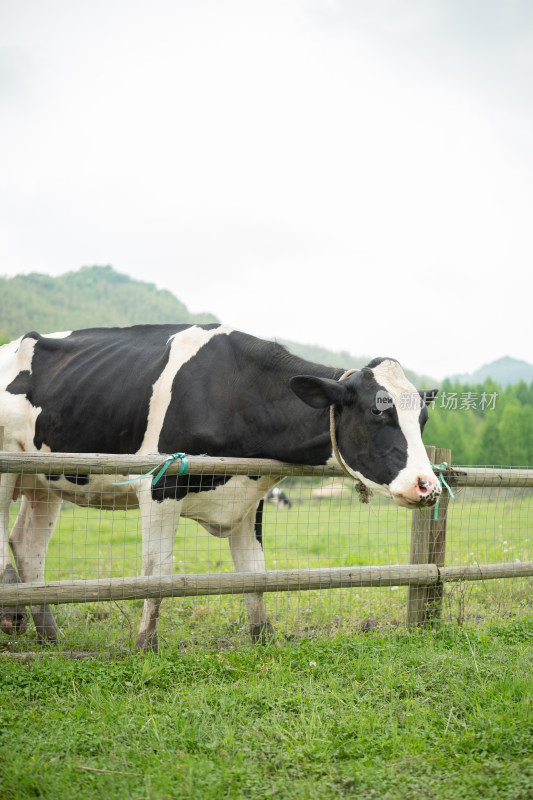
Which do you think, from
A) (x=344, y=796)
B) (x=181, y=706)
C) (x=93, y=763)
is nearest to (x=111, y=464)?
(x=181, y=706)

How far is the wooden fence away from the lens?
15.7 ft

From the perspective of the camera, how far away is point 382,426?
5113 mm

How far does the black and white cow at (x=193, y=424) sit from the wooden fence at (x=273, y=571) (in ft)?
0.99

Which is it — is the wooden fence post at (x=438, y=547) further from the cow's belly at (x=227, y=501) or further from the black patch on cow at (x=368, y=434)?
the cow's belly at (x=227, y=501)

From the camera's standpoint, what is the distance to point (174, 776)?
314 cm

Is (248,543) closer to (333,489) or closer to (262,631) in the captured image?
(262,631)

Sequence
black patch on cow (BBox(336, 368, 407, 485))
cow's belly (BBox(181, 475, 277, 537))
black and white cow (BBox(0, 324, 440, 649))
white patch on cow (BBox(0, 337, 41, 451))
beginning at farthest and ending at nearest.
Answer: white patch on cow (BBox(0, 337, 41, 451)) → cow's belly (BBox(181, 475, 277, 537)) → black and white cow (BBox(0, 324, 440, 649)) → black patch on cow (BBox(336, 368, 407, 485))

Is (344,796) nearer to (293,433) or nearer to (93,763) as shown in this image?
(93,763)

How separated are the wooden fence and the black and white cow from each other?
30cm

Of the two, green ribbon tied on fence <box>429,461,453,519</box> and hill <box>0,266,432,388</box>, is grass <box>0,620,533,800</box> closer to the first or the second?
green ribbon tied on fence <box>429,461,453,519</box>

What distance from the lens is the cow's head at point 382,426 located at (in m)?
4.88

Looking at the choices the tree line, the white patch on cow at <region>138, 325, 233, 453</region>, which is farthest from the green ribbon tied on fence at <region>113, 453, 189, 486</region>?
the tree line

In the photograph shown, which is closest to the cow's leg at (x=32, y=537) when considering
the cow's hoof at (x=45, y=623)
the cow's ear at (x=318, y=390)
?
the cow's hoof at (x=45, y=623)

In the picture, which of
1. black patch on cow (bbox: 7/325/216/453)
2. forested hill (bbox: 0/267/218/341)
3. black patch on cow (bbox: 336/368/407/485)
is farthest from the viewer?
forested hill (bbox: 0/267/218/341)
